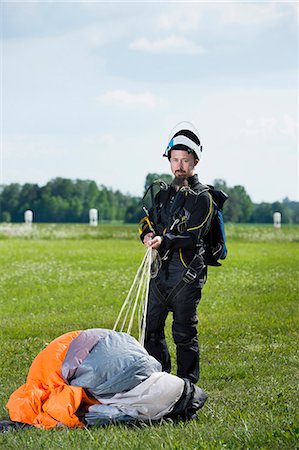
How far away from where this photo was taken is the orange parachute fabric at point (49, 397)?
5883 millimetres

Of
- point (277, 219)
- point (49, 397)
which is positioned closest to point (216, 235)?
point (49, 397)

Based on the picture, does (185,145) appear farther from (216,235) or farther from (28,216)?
(28,216)

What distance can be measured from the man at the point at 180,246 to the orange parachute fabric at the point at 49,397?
97 cm

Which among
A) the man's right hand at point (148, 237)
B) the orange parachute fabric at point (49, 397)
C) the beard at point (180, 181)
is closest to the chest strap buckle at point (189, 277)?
the man's right hand at point (148, 237)

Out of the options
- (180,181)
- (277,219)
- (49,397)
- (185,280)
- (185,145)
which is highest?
(185,145)

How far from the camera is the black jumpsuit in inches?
268

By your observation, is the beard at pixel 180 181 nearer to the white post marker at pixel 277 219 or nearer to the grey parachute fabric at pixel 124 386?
the grey parachute fabric at pixel 124 386

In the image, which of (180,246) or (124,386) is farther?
(180,246)

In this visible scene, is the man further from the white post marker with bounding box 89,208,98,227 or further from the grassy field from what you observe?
the white post marker with bounding box 89,208,98,227

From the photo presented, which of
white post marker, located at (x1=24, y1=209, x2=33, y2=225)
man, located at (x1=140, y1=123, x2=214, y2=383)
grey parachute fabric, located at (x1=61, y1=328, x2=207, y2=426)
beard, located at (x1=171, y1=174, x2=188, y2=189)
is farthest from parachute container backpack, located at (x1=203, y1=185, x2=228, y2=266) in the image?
white post marker, located at (x1=24, y1=209, x2=33, y2=225)

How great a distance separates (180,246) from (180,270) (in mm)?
202

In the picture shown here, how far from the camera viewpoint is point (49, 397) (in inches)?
A: 236

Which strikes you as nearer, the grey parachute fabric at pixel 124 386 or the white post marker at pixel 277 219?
the grey parachute fabric at pixel 124 386

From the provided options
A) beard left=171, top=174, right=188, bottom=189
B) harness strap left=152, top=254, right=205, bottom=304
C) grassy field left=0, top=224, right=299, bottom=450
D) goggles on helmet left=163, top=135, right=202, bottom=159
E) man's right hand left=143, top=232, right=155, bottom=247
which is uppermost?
goggles on helmet left=163, top=135, right=202, bottom=159
